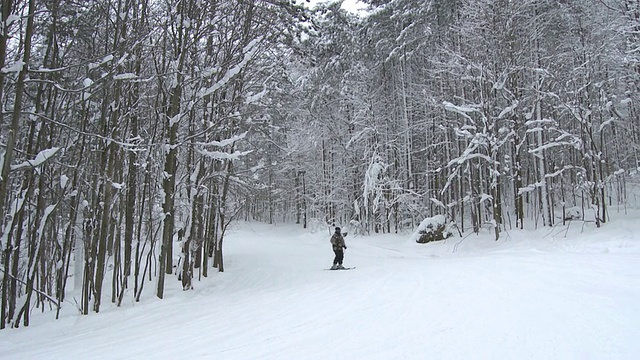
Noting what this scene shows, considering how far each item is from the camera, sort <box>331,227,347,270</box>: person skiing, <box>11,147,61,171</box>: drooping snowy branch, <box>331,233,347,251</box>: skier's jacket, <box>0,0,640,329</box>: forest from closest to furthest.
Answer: <box>11,147,61,171</box>: drooping snowy branch < <box>0,0,640,329</box>: forest < <box>331,227,347,270</box>: person skiing < <box>331,233,347,251</box>: skier's jacket

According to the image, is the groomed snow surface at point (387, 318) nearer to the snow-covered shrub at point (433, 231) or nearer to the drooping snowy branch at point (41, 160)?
the drooping snowy branch at point (41, 160)

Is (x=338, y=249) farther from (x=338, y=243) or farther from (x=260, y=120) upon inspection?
(x=260, y=120)

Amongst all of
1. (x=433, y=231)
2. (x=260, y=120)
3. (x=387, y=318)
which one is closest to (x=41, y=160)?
(x=387, y=318)

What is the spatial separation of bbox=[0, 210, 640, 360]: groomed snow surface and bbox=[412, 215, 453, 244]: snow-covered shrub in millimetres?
8327

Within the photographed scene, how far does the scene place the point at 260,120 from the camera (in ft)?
49.4

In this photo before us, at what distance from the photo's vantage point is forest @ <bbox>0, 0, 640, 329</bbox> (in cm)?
801

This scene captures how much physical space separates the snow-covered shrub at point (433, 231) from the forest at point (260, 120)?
1.59m

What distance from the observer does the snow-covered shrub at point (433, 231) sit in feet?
65.9

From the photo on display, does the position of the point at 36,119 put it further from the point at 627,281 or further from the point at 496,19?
the point at 496,19

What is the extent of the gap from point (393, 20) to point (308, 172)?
1545 centimetres

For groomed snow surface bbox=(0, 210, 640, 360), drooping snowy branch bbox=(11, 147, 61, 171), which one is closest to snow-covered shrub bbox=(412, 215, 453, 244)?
groomed snow surface bbox=(0, 210, 640, 360)

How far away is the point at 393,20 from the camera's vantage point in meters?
24.6

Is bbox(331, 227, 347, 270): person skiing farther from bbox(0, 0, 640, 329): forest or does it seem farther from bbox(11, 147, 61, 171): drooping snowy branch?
bbox(11, 147, 61, 171): drooping snowy branch

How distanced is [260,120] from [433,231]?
34.3 feet
